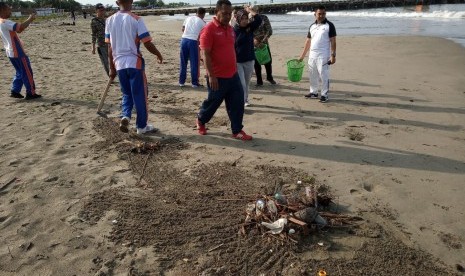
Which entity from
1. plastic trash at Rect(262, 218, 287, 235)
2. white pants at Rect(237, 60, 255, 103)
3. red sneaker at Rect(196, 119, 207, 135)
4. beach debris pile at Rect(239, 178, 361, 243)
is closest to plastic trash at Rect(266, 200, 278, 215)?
beach debris pile at Rect(239, 178, 361, 243)

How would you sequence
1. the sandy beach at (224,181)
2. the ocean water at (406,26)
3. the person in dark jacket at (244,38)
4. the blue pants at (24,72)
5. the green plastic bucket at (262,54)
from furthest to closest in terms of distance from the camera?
the ocean water at (406,26) < the green plastic bucket at (262,54) < the blue pants at (24,72) < the person in dark jacket at (244,38) < the sandy beach at (224,181)

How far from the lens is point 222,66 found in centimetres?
486

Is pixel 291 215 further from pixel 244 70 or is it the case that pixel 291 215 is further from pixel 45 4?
pixel 45 4

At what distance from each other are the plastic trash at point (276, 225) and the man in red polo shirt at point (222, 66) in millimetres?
2222

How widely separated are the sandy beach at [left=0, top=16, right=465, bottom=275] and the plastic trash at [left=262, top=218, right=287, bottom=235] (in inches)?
4.5

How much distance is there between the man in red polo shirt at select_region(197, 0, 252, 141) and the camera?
4652mm

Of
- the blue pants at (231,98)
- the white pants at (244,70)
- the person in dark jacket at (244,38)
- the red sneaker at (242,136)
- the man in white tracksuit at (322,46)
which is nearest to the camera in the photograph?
the blue pants at (231,98)

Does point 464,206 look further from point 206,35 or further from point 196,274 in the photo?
point 206,35

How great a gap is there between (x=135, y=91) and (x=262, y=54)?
367 cm

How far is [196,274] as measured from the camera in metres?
2.65

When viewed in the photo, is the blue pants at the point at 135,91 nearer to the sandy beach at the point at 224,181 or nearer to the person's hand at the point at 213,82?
the sandy beach at the point at 224,181

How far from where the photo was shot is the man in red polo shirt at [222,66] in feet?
15.3

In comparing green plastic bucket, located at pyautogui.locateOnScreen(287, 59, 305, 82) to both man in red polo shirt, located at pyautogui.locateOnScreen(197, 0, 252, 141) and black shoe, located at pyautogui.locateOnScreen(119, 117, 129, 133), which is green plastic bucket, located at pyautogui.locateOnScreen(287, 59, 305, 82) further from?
black shoe, located at pyautogui.locateOnScreen(119, 117, 129, 133)

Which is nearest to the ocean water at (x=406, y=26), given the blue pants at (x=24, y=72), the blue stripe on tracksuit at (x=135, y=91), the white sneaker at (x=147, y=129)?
the white sneaker at (x=147, y=129)
